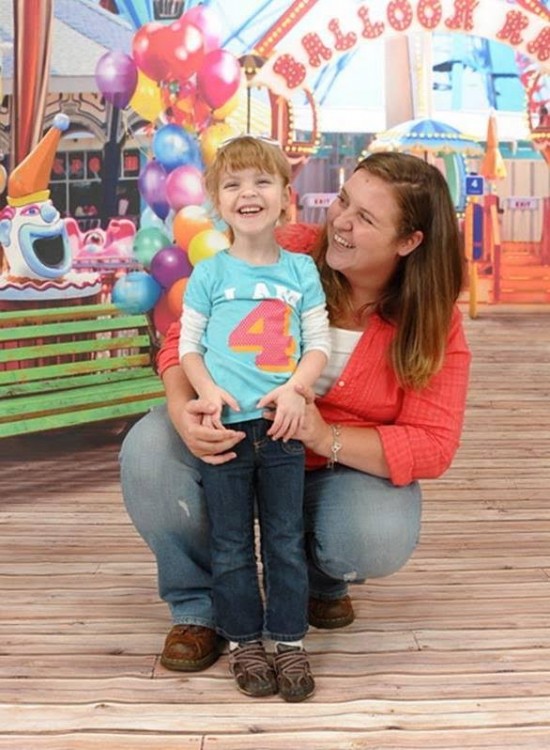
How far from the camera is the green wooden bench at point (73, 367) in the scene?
327 cm

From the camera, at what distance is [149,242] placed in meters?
3.48

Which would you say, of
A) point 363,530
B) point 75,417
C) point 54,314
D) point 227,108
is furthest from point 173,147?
point 363,530

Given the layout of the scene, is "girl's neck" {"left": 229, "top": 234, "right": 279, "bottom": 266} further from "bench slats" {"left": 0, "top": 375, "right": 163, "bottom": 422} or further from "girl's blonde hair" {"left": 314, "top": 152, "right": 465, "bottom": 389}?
"bench slats" {"left": 0, "top": 375, "right": 163, "bottom": 422}

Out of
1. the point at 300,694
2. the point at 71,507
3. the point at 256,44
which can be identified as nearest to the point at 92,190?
the point at 256,44

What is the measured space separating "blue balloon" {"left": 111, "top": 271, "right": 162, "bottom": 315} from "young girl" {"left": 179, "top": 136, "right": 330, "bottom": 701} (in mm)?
1740

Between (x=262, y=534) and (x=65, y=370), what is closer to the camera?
(x=262, y=534)

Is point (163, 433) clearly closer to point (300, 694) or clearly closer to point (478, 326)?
point (300, 694)

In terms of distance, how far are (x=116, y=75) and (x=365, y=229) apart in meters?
1.86

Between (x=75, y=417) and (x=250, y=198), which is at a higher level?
(x=250, y=198)

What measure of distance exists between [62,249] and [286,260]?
6.05 feet


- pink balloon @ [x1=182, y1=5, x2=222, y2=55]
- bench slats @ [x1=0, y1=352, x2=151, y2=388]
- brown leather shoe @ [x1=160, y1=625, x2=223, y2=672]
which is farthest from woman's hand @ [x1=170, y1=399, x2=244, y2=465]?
pink balloon @ [x1=182, y1=5, x2=222, y2=55]

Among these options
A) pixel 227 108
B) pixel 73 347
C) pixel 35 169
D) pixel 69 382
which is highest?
pixel 227 108

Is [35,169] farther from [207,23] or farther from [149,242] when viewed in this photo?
[207,23]

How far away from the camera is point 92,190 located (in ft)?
11.4
